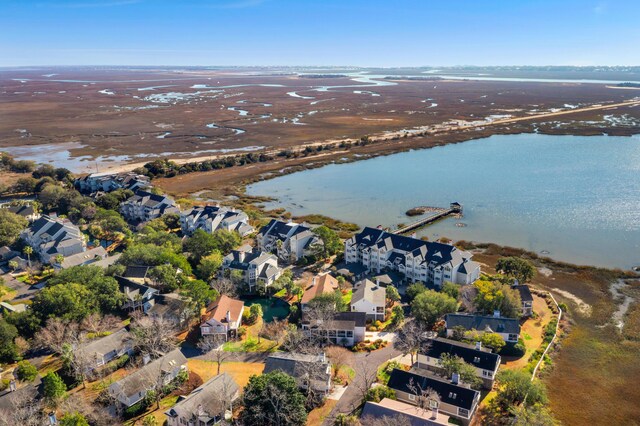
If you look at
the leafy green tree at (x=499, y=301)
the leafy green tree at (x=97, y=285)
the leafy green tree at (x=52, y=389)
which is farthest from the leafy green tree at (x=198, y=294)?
the leafy green tree at (x=499, y=301)

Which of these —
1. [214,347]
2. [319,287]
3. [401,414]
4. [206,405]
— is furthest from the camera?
[319,287]

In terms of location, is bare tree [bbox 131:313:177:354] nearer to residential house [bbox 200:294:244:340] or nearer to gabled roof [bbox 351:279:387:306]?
residential house [bbox 200:294:244:340]

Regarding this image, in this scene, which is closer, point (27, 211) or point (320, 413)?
point (320, 413)

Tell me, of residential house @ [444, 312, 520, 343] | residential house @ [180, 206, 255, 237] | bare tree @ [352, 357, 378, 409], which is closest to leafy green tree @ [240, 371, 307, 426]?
bare tree @ [352, 357, 378, 409]

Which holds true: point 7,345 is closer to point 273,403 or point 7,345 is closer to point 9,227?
point 273,403

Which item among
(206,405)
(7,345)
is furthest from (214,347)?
(7,345)
